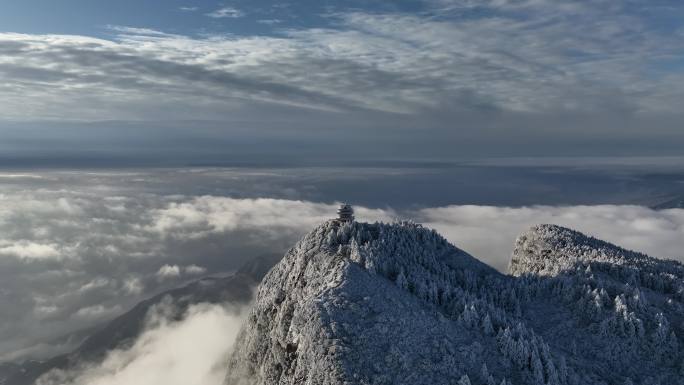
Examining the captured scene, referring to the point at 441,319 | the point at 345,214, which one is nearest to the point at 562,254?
the point at 345,214

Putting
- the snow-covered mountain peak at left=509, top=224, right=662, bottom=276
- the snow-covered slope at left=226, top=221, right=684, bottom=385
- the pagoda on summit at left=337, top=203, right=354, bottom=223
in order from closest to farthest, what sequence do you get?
1. the snow-covered slope at left=226, top=221, right=684, bottom=385
2. the pagoda on summit at left=337, top=203, right=354, bottom=223
3. the snow-covered mountain peak at left=509, top=224, right=662, bottom=276

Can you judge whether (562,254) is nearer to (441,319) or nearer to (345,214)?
(345,214)

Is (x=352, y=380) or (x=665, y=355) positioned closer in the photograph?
(x=352, y=380)

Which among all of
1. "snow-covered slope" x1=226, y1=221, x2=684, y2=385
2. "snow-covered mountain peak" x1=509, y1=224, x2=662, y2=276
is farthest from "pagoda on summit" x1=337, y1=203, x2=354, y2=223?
"snow-covered mountain peak" x1=509, y1=224, x2=662, y2=276

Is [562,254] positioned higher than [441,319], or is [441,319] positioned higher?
[562,254]

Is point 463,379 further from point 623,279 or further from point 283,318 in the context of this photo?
point 623,279

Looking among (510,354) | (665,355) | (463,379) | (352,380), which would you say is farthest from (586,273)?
(352,380)

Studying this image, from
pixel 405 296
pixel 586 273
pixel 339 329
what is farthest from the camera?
pixel 586 273

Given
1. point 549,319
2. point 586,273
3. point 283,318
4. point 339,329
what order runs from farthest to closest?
point 586,273 < point 549,319 < point 283,318 < point 339,329

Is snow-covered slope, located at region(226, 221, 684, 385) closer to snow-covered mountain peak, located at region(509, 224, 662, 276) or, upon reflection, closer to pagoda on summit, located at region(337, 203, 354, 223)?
snow-covered mountain peak, located at region(509, 224, 662, 276)
